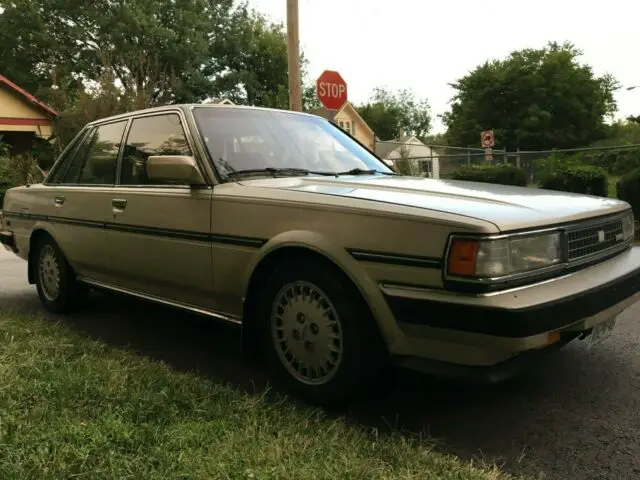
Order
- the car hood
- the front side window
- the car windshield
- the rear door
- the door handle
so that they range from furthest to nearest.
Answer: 1. the rear door
2. the door handle
3. the front side window
4. the car windshield
5. the car hood

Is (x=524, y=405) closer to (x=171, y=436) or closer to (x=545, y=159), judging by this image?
(x=171, y=436)


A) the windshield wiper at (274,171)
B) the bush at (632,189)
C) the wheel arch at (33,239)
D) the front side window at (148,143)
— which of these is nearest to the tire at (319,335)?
the windshield wiper at (274,171)

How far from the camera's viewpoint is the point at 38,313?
5156 mm

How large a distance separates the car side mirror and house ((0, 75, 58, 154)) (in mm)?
20054

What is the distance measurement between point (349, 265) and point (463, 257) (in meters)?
0.55

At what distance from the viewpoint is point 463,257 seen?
2510 mm

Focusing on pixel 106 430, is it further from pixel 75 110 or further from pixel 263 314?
pixel 75 110

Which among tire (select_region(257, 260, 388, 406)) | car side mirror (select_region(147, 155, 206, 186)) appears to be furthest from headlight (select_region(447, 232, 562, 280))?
car side mirror (select_region(147, 155, 206, 186))

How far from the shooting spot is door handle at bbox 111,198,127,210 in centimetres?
415

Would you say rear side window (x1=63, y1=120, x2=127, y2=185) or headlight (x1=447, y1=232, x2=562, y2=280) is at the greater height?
rear side window (x1=63, y1=120, x2=127, y2=185)

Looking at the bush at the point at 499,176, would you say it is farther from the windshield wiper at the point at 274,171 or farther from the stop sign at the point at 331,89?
the windshield wiper at the point at 274,171

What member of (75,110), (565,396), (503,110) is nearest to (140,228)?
(565,396)

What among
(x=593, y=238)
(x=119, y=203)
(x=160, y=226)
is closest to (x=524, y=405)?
(x=593, y=238)

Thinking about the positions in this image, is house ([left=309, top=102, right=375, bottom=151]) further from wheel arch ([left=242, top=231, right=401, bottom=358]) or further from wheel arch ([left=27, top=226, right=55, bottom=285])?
wheel arch ([left=242, top=231, right=401, bottom=358])
